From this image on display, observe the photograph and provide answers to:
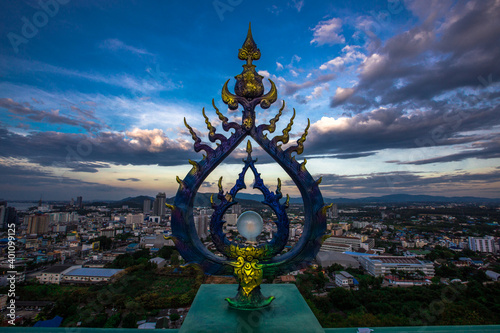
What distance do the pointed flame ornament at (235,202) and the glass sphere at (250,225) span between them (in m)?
0.17

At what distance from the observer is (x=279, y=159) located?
3.24 meters

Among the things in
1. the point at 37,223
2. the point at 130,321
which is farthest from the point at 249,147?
the point at 37,223

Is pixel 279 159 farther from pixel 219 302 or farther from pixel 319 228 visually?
pixel 219 302

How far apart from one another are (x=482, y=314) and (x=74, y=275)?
78.1 ft

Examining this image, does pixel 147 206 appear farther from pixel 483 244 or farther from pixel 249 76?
pixel 249 76

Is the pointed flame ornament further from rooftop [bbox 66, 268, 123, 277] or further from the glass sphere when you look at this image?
rooftop [bbox 66, 268, 123, 277]

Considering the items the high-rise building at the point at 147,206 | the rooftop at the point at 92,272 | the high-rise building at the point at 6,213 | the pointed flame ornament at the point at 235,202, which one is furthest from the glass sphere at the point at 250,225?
the high-rise building at the point at 147,206

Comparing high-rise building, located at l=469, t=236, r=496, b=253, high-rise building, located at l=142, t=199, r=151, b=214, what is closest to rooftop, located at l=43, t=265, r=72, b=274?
high-rise building, located at l=469, t=236, r=496, b=253

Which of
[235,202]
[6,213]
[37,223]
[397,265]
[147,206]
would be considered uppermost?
[235,202]

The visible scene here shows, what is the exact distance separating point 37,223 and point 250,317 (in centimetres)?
3194

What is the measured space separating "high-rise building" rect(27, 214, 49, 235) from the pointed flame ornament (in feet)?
98.4

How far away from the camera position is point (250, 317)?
2.71m

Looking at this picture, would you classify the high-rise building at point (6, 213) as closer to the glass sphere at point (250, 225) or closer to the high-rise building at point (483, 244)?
the glass sphere at point (250, 225)

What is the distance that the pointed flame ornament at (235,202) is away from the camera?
10.0 feet
